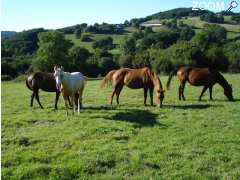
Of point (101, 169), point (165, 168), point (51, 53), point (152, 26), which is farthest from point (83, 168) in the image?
point (152, 26)

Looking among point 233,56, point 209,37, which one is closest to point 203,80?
point 233,56

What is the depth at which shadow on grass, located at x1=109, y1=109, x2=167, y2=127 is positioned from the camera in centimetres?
1344

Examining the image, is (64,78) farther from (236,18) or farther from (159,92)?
(236,18)

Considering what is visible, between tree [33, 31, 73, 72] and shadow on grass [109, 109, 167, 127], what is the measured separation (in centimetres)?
5155

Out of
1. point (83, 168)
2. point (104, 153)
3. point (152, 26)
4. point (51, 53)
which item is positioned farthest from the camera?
point (152, 26)

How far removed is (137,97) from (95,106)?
4.15 metres

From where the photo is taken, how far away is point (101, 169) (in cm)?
887

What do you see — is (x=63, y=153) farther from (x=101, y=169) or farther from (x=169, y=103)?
(x=169, y=103)

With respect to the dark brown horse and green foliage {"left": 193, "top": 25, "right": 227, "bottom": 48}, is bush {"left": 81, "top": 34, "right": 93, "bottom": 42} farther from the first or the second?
the dark brown horse

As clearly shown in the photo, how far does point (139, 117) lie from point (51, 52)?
180ft

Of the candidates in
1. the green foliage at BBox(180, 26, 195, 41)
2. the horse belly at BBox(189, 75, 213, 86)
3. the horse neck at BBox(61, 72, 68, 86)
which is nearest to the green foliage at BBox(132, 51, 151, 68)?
the green foliage at BBox(180, 26, 195, 41)

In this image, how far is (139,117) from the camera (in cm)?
1434

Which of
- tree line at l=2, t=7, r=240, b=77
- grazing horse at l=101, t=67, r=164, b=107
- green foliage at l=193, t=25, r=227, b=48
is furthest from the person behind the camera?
green foliage at l=193, t=25, r=227, b=48

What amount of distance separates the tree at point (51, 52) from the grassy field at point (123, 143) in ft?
163
